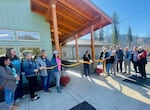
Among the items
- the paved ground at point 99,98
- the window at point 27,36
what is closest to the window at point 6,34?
the window at point 27,36

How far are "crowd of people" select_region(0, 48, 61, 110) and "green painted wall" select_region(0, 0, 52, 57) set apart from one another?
175 centimetres

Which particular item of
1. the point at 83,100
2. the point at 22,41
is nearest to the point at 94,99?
the point at 83,100

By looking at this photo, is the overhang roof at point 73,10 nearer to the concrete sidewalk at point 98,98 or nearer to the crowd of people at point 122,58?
the crowd of people at point 122,58

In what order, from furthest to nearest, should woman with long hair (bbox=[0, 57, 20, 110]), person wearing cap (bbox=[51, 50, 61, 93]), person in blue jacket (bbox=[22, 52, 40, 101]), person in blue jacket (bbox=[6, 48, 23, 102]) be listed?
person wearing cap (bbox=[51, 50, 61, 93]) → person in blue jacket (bbox=[22, 52, 40, 101]) → person in blue jacket (bbox=[6, 48, 23, 102]) → woman with long hair (bbox=[0, 57, 20, 110])

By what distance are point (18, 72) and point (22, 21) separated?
2.69 metres

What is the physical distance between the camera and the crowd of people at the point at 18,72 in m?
2.90

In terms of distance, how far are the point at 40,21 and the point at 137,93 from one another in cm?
538

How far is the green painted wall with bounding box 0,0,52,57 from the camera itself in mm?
4691

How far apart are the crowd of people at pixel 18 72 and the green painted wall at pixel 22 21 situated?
1.75 metres

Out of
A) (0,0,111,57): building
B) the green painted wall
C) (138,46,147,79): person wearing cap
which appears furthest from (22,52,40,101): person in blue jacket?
(138,46,147,79): person wearing cap

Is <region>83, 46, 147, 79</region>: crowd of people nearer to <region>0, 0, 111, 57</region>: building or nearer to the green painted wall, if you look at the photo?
<region>0, 0, 111, 57</region>: building

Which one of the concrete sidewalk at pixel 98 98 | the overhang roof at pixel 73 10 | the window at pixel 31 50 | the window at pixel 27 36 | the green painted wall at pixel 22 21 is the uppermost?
the overhang roof at pixel 73 10

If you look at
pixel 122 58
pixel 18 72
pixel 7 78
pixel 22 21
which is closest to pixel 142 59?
pixel 122 58

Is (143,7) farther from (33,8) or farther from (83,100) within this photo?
(83,100)
